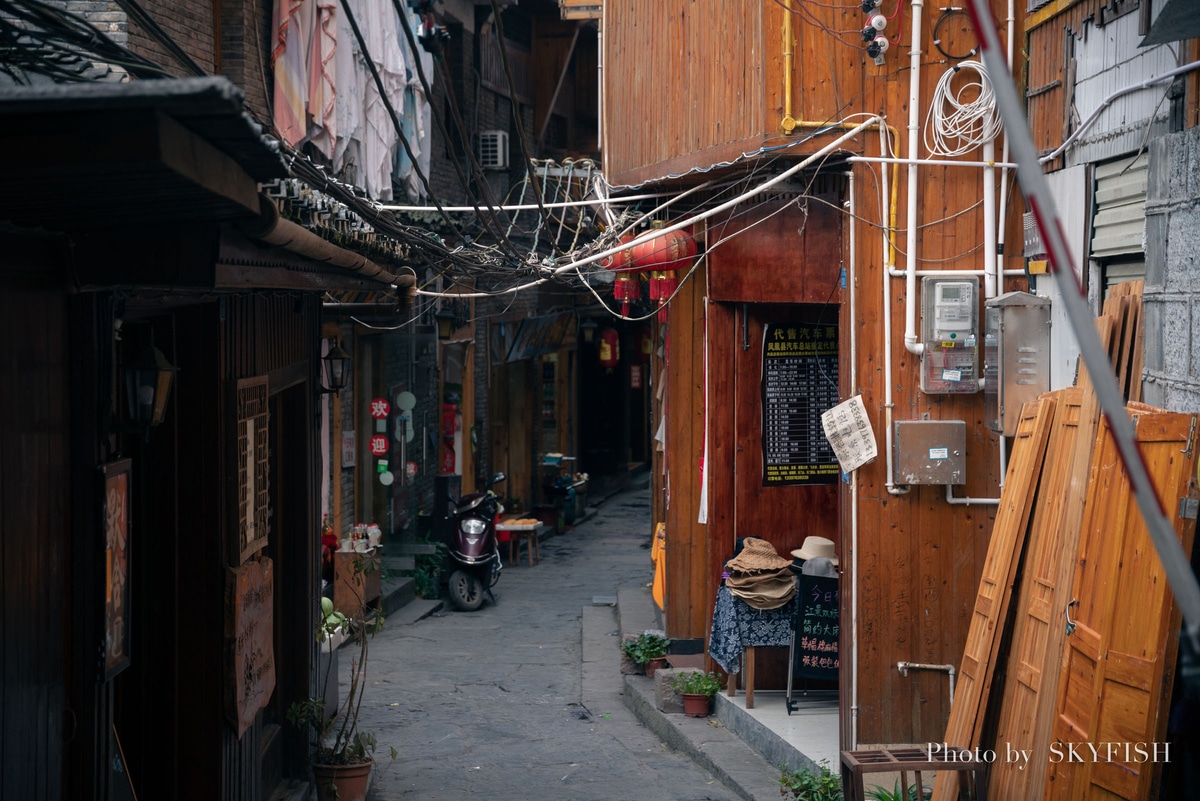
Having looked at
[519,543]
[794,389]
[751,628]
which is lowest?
[519,543]

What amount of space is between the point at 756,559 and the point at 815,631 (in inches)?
30.2

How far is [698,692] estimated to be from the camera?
10727mm

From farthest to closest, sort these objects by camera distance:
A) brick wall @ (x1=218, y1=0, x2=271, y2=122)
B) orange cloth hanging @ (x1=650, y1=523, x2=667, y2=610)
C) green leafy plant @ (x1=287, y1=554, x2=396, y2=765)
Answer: orange cloth hanging @ (x1=650, y1=523, x2=667, y2=610) → brick wall @ (x1=218, y1=0, x2=271, y2=122) → green leafy plant @ (x1=287, y1=554, x2=396, y2=765)

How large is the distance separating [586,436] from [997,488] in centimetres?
2451

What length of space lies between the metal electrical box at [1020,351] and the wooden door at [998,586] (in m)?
0.67

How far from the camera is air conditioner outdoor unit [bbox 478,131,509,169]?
2255 cm

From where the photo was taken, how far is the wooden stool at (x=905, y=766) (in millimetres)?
6574

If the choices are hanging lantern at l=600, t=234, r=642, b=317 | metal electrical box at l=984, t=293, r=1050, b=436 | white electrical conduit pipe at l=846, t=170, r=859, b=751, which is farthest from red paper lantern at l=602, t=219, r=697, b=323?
metal electrical box at l=984, t=293, r=1050, b=436

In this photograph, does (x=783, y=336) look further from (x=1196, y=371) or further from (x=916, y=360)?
(x=1196, y=371)

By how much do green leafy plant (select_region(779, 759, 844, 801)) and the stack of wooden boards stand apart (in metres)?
1.07

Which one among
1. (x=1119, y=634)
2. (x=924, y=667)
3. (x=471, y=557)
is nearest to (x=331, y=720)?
(x=924, y=667)

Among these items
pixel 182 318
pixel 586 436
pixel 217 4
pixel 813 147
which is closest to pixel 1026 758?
pixel 813 147

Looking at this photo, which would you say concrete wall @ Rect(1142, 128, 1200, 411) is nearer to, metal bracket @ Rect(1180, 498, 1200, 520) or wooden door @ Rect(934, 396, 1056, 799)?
metal bracket @ Rect(1180, 498, 1200, 520)

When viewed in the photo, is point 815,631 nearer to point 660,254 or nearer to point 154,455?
point 660,254
